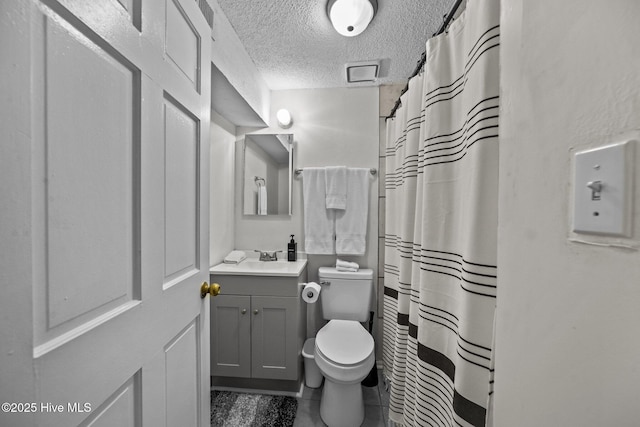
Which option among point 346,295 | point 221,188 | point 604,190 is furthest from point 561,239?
point 221,188

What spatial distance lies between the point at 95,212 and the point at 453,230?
0.94m

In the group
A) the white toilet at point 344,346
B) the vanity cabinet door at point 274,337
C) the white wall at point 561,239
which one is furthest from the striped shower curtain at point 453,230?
the vanity cabinet door at point 274,337

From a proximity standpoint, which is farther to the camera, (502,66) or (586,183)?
(502,66)

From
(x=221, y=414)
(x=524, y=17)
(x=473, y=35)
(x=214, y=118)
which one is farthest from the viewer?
(x=214, y=118)

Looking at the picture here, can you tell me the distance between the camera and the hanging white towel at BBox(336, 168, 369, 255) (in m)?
1.94

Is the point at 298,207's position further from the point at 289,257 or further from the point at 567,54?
the point at 567,54

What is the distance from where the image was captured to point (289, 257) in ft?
6.46

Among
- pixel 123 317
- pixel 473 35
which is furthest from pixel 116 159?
pixel 473 35

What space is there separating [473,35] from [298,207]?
5.12ft

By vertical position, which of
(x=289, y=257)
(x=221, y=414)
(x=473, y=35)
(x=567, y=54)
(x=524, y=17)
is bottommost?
(x=221, y=414)

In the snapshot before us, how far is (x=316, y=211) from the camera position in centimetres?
198

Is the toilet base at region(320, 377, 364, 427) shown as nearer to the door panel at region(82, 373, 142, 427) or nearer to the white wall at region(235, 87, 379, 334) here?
the white wall at region(235, 87, 379, 334)

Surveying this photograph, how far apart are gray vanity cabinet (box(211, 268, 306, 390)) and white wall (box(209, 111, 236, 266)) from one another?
0.29 metres

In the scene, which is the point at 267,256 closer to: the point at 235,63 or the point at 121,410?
the point at 235,63
